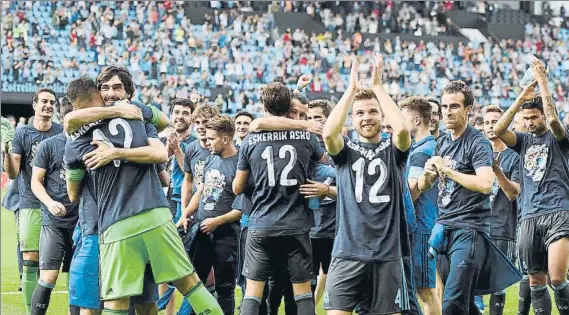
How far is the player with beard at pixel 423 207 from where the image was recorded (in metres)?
8.11

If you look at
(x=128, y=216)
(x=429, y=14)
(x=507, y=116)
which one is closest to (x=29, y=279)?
(x=128, y=216)

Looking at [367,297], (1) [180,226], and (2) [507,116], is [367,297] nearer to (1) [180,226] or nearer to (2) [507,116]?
(2) [507,116]

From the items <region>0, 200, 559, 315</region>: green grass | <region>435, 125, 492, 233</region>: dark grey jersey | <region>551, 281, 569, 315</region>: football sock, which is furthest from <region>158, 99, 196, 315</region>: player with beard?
<region>551, 281, 569, 315</region>: football sock

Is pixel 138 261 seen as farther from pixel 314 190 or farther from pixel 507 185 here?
pixel 507 185

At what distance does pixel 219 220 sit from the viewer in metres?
8.61

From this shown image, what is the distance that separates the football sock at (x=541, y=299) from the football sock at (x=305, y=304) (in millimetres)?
2331

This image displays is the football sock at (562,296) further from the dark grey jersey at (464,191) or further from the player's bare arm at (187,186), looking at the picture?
the player's bare arm at (187,186)

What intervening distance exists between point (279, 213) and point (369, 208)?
1286 mm

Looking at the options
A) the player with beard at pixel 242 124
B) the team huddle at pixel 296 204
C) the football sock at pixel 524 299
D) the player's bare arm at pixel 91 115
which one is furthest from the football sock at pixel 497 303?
the player's bare arm at pixel 91 115

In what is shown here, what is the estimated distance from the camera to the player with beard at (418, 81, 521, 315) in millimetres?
7656

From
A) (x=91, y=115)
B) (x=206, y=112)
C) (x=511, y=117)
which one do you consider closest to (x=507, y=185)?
(x=511, y=117)

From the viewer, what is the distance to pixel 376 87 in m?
6.48

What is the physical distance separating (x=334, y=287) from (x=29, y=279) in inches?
173

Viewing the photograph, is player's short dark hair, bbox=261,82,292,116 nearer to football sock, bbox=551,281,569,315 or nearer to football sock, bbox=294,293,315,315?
football sock, bbox=294,293,315,315
